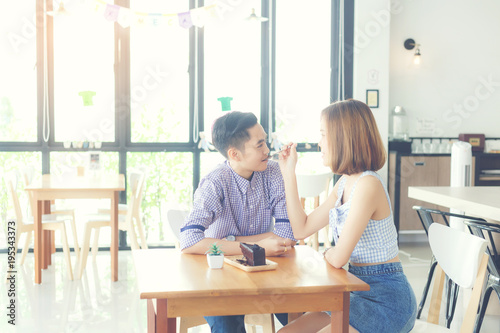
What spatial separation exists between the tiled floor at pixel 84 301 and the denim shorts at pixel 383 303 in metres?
1.54

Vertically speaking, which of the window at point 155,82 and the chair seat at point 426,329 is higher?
the window at point 155,82

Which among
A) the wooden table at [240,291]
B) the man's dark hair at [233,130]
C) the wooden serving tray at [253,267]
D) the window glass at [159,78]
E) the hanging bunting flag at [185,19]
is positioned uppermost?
the hanging bunting flag at [185,19]

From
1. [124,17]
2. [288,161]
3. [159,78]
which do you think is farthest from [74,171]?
[288,161]

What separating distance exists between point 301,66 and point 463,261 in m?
4.12

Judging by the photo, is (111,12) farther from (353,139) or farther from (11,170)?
(353,139)

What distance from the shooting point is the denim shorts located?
5.63ft

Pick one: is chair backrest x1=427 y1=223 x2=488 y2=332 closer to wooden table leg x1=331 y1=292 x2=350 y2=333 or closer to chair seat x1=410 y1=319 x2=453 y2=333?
chair seat x1=410 y1=319 x2=453 y2=333

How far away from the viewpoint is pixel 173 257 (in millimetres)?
1875

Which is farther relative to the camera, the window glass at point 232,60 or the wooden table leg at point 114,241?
the window glass at point 232,60

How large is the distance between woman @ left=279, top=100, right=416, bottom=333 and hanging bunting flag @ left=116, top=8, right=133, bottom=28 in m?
3.78

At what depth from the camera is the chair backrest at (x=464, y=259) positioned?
165 cm

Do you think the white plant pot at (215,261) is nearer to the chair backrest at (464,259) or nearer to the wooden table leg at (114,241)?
the chair backrest at (464,259)

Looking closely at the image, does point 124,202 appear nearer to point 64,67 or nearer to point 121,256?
point 121,256

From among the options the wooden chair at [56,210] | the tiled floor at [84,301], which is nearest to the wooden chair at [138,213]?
the tiled floor at [84,301]
